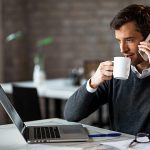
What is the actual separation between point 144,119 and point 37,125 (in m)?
0.51

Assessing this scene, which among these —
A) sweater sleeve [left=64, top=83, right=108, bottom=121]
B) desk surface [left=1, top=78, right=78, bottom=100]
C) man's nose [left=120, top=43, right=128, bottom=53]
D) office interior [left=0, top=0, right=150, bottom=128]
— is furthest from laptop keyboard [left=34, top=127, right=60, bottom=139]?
office interior [left=0, top=0, right=150, bottom=128]

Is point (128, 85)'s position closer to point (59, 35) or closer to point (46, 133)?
point (46, 133)

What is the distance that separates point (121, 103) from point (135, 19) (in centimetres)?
41

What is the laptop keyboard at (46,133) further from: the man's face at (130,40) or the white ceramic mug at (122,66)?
the man's face at (130,40)

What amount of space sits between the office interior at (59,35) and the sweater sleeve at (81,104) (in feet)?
8.33

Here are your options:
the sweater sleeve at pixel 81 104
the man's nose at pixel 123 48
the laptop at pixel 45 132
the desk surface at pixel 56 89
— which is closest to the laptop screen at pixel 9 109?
the laptop at pixel 45 132

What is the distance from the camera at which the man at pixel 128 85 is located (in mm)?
1837

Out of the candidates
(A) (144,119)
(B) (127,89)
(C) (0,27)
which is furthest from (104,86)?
(C) (0,27)

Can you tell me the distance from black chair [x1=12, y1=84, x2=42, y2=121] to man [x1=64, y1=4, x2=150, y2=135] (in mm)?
676

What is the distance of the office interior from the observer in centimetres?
455

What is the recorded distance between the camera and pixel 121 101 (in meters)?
1.92

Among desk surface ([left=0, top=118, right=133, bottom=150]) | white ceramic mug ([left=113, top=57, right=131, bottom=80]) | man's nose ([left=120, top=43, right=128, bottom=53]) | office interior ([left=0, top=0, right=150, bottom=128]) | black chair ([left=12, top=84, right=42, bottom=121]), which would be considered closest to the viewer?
desk surface ([left=0, top=118, right=133, bottom=150])

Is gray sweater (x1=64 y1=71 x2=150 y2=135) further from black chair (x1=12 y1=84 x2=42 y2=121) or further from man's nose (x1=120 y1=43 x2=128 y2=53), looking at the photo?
black chair (x1=12 y1=84 x2=42 y2=121)

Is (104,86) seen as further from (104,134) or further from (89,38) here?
(89,38)
